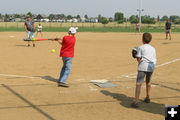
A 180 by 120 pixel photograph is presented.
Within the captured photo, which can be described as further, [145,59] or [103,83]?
[103,83]

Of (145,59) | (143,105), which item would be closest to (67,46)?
(145,59)

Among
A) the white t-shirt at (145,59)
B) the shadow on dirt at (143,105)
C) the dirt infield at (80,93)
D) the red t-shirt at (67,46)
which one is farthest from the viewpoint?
the red t-shirt at (67,46)

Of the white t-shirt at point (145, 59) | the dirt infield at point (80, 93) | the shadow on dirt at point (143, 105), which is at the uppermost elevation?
the white t-shirt at point (145, 59)

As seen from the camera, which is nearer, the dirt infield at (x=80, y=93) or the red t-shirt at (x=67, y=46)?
the dirt infield at (x=80, y=93)

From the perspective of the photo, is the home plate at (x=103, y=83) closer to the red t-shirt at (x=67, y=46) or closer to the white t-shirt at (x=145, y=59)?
the red t-shirt at (x=67, y=46)

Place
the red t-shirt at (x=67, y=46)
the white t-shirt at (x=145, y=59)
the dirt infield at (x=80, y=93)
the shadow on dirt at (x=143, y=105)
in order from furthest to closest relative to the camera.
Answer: the red t-shirt at (x=67, y=46) → the white t-shirt at (x=145, y=59) → the shadow on dirt at (x=143, y=105) → the dirt infield at (x=80, y=93)

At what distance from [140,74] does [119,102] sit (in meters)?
0.84

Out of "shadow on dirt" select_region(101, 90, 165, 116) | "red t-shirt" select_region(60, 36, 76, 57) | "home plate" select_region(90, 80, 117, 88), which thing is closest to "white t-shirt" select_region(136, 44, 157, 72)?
"shadow on dirt" select_region(101, 90, 165, 116)

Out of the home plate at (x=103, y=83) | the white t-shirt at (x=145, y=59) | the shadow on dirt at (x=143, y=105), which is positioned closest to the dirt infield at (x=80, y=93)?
the shadow on dirt at (x=143, y=105)

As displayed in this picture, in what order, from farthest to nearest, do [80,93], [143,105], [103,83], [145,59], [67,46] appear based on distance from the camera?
[103,83], [67,46], [80,93], [143,105], [145,59]

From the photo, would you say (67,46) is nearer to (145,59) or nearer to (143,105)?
(145,59)

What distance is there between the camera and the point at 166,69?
35.7ft

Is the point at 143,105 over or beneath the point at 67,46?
beneath

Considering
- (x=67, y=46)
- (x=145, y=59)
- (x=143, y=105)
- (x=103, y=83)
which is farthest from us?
(x=103, y=83)
